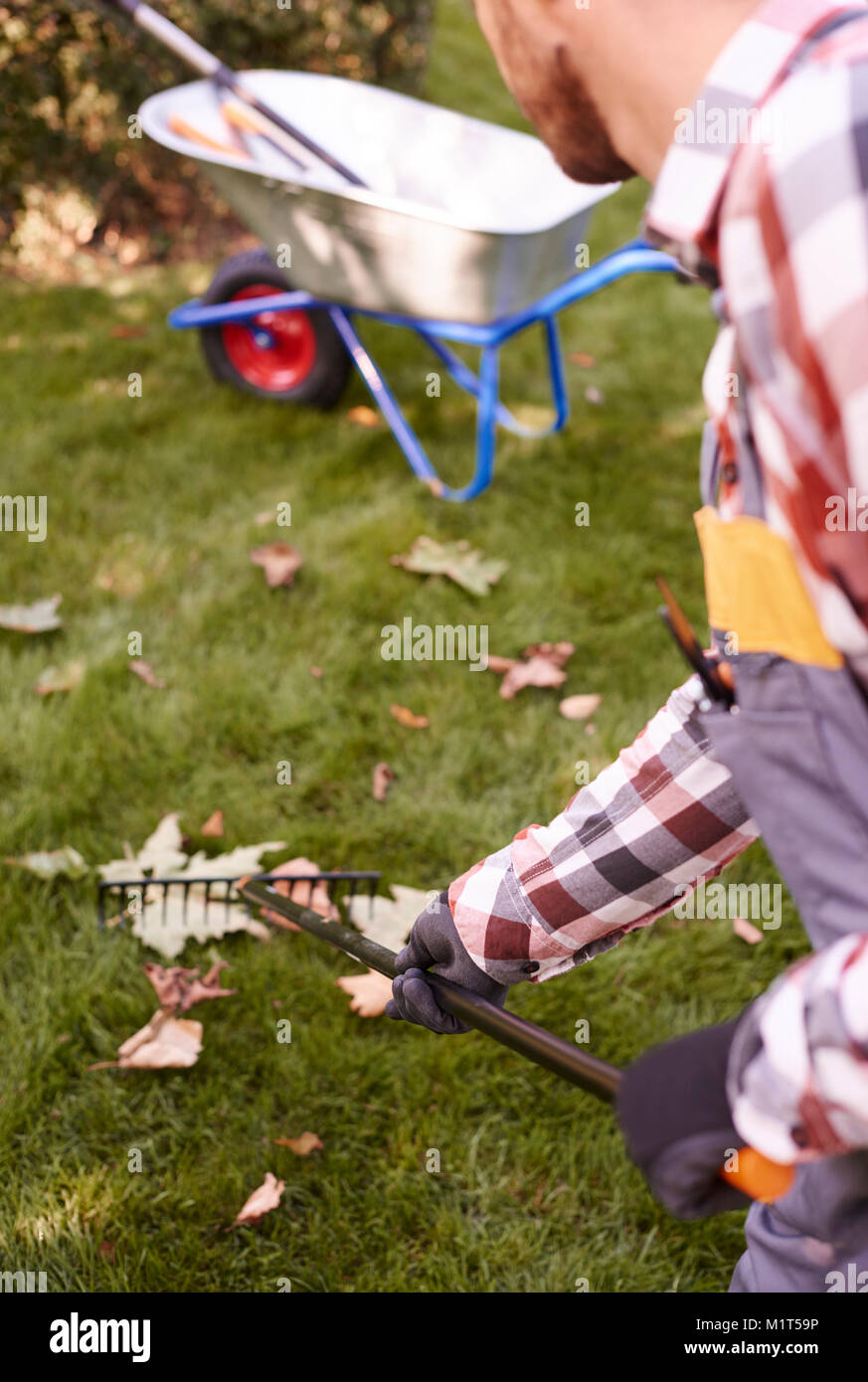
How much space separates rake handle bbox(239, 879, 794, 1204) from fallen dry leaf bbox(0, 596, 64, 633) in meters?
1.59

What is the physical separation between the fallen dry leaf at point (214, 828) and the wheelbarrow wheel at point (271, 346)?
204 cm

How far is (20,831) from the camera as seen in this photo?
243 cm

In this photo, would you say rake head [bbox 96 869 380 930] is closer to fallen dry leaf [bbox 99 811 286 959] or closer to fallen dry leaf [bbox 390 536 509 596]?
fallen dry leaf [bbox 99 811 286 959]

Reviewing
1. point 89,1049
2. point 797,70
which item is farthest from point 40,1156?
point 797,70

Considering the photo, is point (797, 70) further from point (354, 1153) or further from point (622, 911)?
point (354, 1153)

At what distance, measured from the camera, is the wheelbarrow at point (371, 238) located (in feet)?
10.8

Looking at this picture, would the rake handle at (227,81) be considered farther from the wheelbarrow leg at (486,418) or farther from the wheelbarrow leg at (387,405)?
the wheelbarrow leg at (486,418)

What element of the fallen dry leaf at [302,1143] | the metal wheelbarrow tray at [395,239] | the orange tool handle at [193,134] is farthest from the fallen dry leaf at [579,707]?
the orange tool handle at [193,134]

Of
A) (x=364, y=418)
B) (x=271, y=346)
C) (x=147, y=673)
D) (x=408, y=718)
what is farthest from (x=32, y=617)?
(x=271, y=346)

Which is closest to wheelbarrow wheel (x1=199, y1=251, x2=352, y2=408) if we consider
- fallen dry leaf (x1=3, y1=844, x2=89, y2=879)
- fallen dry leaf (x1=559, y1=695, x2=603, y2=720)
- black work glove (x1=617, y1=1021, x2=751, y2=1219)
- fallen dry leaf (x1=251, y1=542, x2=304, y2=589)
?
fallen dry leaf (x1=251, y1=542, x2=304, y2=589)

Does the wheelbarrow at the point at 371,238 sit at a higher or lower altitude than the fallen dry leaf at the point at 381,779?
higher

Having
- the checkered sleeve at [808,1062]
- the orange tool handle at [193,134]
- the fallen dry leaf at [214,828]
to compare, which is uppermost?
the orange tool handle at [193,134]

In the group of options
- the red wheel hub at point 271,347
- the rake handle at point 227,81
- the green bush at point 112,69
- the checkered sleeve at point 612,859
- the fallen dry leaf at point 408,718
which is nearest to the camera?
the checkered sleeve at point 612,859
